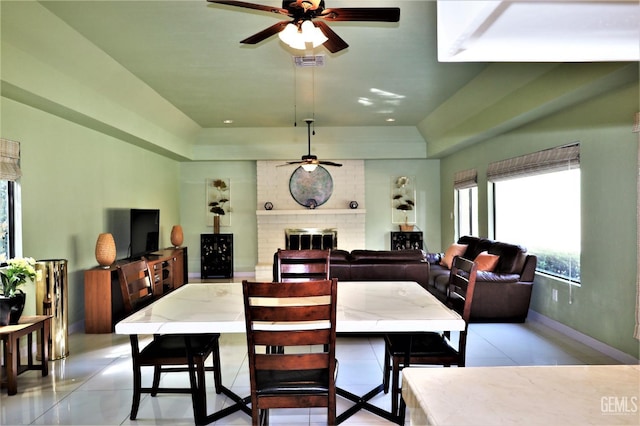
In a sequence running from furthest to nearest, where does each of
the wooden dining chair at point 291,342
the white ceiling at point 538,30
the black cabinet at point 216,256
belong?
the black cabinet at point 216,256
the wooden dining chair at point 291,342
the white ceiling at point 538,30

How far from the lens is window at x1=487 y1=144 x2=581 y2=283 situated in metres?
4.30

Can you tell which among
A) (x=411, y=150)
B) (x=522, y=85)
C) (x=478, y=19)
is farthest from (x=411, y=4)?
(x=411, y=150)

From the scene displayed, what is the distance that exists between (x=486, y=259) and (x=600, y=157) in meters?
1.73

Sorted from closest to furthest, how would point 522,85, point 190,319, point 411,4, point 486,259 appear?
point 190,319, point 411,4, point 522,85, point 486,259

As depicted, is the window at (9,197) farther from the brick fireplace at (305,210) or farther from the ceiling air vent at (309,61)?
the brick fireplace at (305,210)

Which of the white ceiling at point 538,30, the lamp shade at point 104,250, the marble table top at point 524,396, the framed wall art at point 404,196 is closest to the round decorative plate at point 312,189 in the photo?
the framed wall art at point 404,196

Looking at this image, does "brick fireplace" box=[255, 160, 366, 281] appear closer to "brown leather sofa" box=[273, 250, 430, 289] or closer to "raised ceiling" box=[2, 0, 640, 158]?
"raised ceiling" box=[2, 0, 640, 158]

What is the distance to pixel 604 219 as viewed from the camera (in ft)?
12.3

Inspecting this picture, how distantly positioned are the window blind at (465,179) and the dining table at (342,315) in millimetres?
4249

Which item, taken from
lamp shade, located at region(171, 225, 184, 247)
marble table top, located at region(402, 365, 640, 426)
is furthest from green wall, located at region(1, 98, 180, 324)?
marble table top, located at region(402, 365, 640, 426)

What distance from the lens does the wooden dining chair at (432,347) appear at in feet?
7.80

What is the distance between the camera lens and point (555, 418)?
76cm

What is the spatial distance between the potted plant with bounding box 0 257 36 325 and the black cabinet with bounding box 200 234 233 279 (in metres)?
5.32

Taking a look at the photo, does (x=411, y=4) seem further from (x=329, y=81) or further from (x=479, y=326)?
(x=479, y=326)
